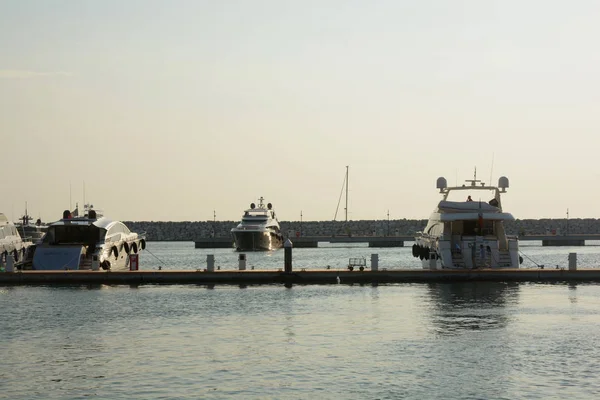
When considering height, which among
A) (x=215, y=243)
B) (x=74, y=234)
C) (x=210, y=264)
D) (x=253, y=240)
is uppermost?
(x=74, y=234)

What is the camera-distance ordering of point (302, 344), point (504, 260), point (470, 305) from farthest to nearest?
point (504, 260) < point (470, 305) < point (302, 344)

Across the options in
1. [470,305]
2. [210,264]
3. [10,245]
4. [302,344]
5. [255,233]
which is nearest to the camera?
[302,344]

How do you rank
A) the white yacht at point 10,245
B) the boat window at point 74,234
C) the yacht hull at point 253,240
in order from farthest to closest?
the yacht hull at point 253,240
the white yacht at point 10,245
the boat window at point 74,234

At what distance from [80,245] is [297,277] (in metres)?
14.8

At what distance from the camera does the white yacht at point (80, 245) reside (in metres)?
56.5

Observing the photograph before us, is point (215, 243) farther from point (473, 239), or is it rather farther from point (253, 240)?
point (473, 239)

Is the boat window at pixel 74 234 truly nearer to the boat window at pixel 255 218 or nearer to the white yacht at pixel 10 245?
the white yacht at pixel 10 245

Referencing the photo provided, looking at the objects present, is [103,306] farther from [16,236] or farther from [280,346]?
[16,236]

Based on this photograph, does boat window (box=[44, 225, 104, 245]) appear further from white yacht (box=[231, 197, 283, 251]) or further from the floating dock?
white yacht (box=[231, 197, 283, 251])

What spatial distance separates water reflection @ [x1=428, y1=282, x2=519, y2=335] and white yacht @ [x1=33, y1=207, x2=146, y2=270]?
20619 millimetres

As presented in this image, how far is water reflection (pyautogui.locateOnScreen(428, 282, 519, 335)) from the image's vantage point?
3491cm

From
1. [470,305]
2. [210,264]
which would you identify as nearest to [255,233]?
[210,264]

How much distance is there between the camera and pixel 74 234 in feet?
197

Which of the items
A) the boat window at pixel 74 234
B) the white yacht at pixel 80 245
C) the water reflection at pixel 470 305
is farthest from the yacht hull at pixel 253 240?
the water reflection at pixel 470 305
